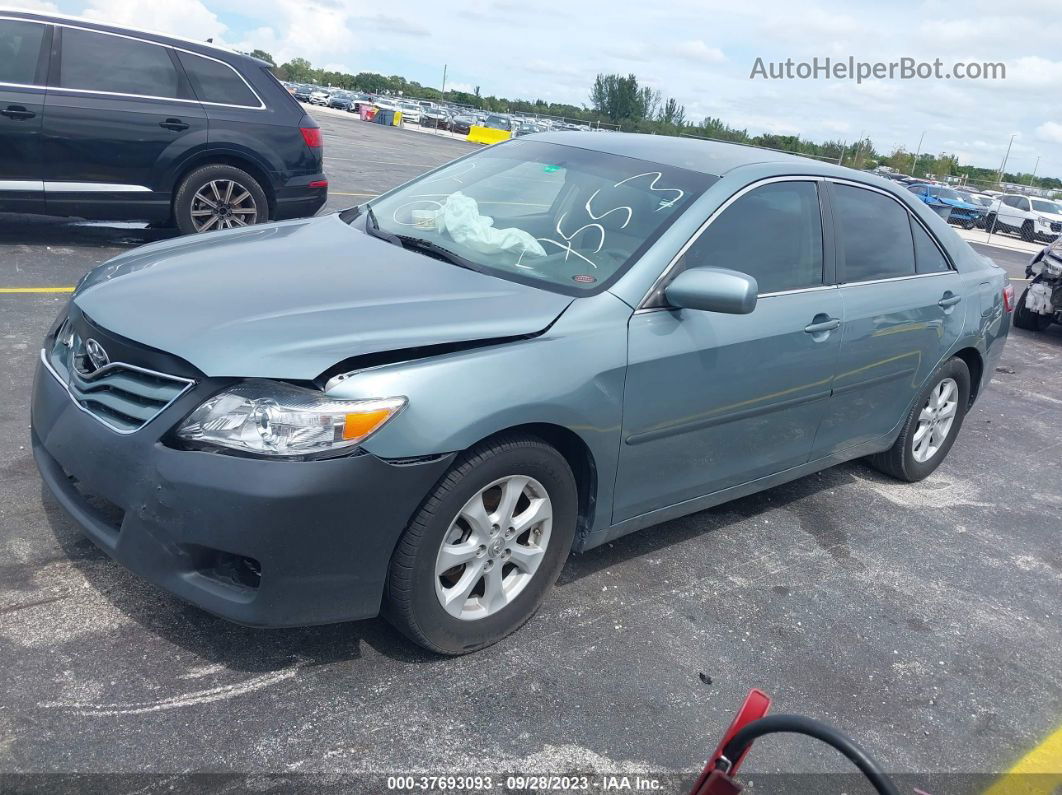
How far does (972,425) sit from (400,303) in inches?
202

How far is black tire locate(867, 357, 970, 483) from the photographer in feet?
16.2

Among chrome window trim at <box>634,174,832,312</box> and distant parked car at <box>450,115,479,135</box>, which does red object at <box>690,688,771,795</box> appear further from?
distant parked car at <box>450,115,479,135</box>

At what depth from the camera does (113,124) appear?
24.4ft

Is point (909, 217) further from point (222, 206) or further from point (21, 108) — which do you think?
point (21, 108)

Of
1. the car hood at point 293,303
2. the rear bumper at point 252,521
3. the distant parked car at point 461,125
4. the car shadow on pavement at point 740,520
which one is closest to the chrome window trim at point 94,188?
the car hood at point 293,303

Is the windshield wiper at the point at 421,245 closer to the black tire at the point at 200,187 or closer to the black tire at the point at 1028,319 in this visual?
the black tire at the point at 200,187

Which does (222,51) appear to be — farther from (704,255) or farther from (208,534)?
(208,534)

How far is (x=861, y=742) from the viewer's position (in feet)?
9.68

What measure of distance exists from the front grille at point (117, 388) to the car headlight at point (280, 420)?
0.41ft

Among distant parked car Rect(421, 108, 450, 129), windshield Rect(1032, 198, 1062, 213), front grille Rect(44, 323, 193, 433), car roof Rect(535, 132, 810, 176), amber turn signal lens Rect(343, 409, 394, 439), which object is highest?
distant parked car Rect(421, 108, 450, 129)

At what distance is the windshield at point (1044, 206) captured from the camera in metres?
33.5

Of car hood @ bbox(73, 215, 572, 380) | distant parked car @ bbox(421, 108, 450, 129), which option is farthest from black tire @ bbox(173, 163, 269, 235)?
distant parked car @ bbox(421, 108, 450, 129)

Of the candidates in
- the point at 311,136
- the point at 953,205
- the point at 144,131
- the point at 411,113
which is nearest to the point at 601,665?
the point at 144,131

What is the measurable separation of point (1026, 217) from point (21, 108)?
33.2 m
